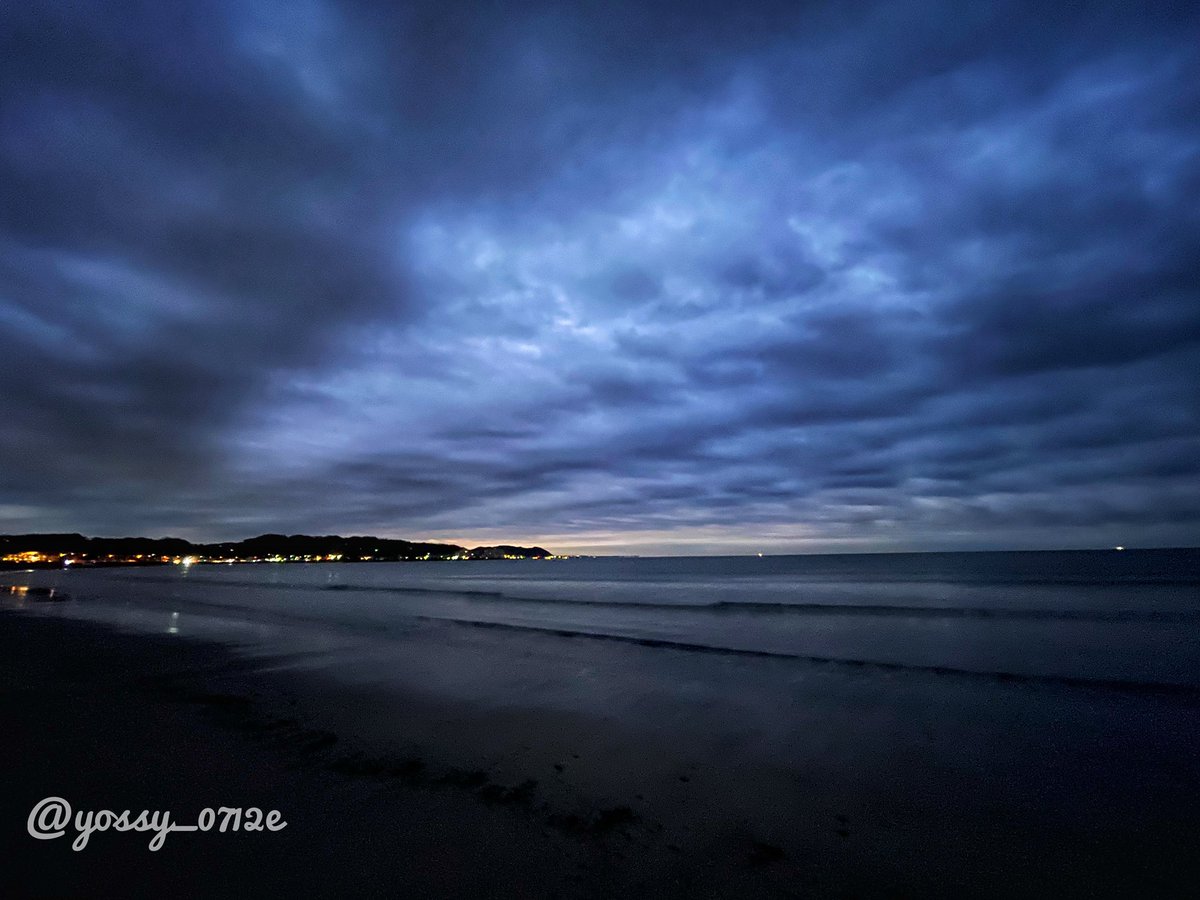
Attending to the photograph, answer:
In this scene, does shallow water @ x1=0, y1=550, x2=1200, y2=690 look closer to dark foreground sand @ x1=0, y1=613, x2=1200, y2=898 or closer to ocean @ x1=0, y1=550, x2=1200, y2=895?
ocean @ x1=0, y1=550, x2=1200, y2=895

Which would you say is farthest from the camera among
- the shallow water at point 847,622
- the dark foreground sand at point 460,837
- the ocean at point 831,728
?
the shallow water at point 847,622

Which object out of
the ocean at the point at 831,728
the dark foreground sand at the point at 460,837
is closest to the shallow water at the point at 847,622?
the ocean at the point at 831,728

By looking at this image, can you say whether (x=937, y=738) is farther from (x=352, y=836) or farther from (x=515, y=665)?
(x=515, y=665)

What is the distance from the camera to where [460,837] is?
6.09 m

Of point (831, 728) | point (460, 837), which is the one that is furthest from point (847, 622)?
point (460, 837)

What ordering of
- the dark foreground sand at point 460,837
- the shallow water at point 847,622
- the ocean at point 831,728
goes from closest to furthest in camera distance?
1. the dark foreground sand at point 460,837
2. the ocean at point 831,728
3. the shallow water at point 847,622

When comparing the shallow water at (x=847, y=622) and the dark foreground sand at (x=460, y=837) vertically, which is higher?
the dark foreground sand at (x=460, y=837)

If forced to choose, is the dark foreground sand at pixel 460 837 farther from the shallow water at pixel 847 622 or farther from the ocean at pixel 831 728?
the shallow water at pixel 847 622

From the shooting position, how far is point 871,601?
1609 inches

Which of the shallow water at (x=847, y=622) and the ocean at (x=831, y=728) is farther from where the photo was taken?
the shallow water at (x=847, y=622)

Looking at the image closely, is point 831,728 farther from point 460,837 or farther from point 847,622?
point 847,622

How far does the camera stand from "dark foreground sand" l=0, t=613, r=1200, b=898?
5.29 metres

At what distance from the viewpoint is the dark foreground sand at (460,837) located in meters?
5.29

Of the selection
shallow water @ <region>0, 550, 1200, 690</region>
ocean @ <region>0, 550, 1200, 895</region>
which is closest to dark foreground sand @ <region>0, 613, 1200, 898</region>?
ocean @ <region>0, 550, 1200, 895</region>
